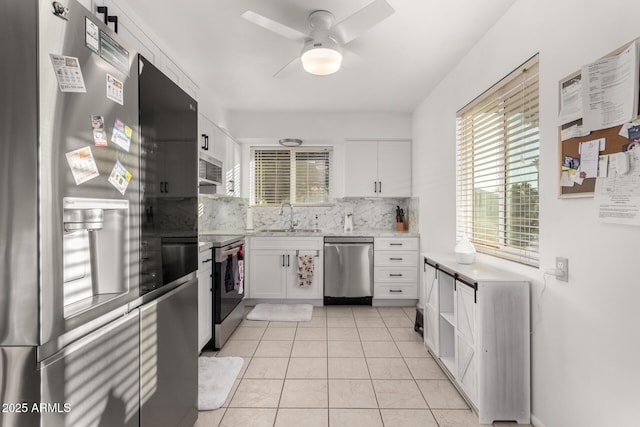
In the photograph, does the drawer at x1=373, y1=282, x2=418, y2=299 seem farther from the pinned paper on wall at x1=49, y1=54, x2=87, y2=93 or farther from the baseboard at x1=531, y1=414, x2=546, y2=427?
the pinned paper on wall at x1=49, y1=54, x2=87, y2=93

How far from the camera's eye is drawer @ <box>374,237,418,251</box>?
14.5 ft

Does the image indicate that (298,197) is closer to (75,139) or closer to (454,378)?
(454,378)

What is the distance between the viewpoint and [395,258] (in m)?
4.43

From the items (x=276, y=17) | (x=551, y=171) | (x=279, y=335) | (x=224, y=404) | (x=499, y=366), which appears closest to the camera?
(x=551, y=171)

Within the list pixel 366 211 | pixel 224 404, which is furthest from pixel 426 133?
pixel 224 404

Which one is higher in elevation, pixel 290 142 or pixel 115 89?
pixel 290 142

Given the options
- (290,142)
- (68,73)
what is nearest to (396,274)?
(290,142)

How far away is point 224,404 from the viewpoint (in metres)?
2.20

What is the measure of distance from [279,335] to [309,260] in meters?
1.20

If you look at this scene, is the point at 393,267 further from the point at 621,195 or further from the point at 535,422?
the point at 621,195

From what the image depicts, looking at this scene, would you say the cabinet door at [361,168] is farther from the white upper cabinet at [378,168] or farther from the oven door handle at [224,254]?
the oven door handle at [224,254]

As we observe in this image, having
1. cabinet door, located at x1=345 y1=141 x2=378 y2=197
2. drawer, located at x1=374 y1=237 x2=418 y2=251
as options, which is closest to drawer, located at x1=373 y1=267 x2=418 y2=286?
drawer, located at x1=374 y1=237 x2=418 y2=251

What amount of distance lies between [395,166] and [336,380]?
10.4 feet

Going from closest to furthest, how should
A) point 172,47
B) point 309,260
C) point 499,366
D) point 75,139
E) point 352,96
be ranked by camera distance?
point 75,139
point 499,366
point 172,47
point 352,96
point 309,260
